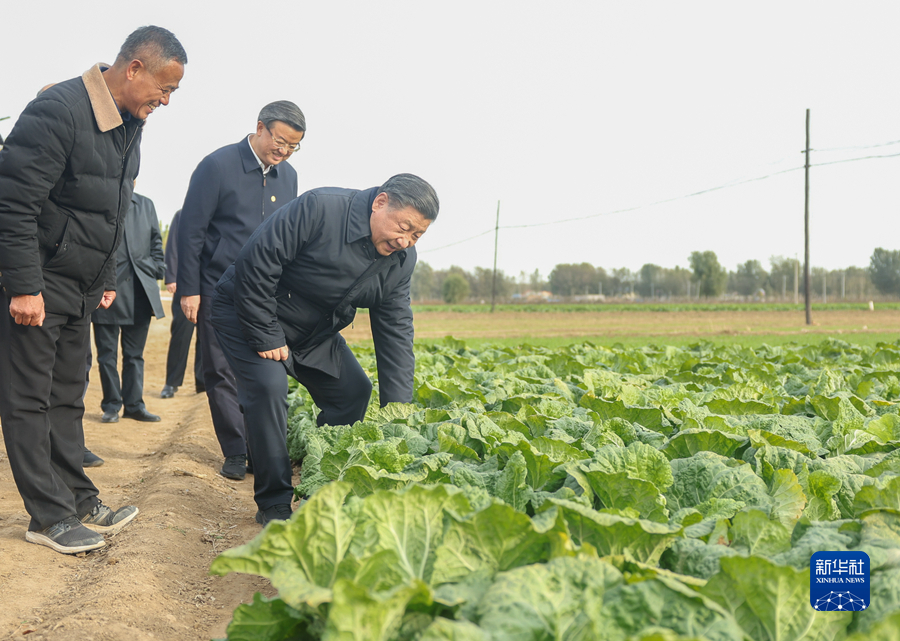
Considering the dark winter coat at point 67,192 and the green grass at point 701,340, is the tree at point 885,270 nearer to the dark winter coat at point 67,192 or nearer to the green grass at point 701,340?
the green grass at point 701,340

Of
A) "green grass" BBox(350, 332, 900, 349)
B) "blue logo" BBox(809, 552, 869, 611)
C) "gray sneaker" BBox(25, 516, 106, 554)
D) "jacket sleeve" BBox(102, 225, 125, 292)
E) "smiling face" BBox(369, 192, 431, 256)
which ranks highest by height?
"smiling face" BBox(369, 192, 431, 256)

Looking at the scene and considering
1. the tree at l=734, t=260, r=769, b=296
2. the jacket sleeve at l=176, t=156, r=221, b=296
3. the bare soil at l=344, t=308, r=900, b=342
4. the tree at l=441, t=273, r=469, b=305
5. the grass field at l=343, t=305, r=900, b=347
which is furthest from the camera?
the tree at l=734, t=260, r=769, b=296

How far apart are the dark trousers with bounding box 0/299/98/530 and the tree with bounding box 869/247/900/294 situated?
344 feet

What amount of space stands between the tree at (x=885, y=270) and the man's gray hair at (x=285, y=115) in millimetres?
103498

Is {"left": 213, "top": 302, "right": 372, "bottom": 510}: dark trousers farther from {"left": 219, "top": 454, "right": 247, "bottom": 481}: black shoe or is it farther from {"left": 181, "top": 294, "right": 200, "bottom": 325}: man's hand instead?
{"left": 219, "top": 454, "right": 247, "bottom": 481}: black shoe

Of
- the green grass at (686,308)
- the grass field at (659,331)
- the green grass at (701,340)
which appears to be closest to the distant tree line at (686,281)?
the green grass at (686,308)

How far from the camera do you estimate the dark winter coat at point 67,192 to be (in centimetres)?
289

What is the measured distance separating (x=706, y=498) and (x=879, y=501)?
0.52m

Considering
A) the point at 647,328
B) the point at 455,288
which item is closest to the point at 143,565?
the point at 647,328

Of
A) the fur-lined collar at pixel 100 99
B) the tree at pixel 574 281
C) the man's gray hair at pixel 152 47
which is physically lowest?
the fur-lined collar at pixel 100 99

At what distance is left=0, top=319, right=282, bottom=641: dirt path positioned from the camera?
2.50 m

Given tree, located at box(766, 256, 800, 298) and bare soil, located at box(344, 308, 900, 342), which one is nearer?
bare soil, located at box(344, 308, 900, 342)

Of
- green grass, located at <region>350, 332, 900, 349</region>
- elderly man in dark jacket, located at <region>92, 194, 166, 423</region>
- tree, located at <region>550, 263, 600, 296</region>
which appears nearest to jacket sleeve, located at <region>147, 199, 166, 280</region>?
elderly man in dark jacket, located at <region>92, 194, 166, 423</region>

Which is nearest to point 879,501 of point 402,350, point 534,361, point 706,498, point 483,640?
point 706,498
